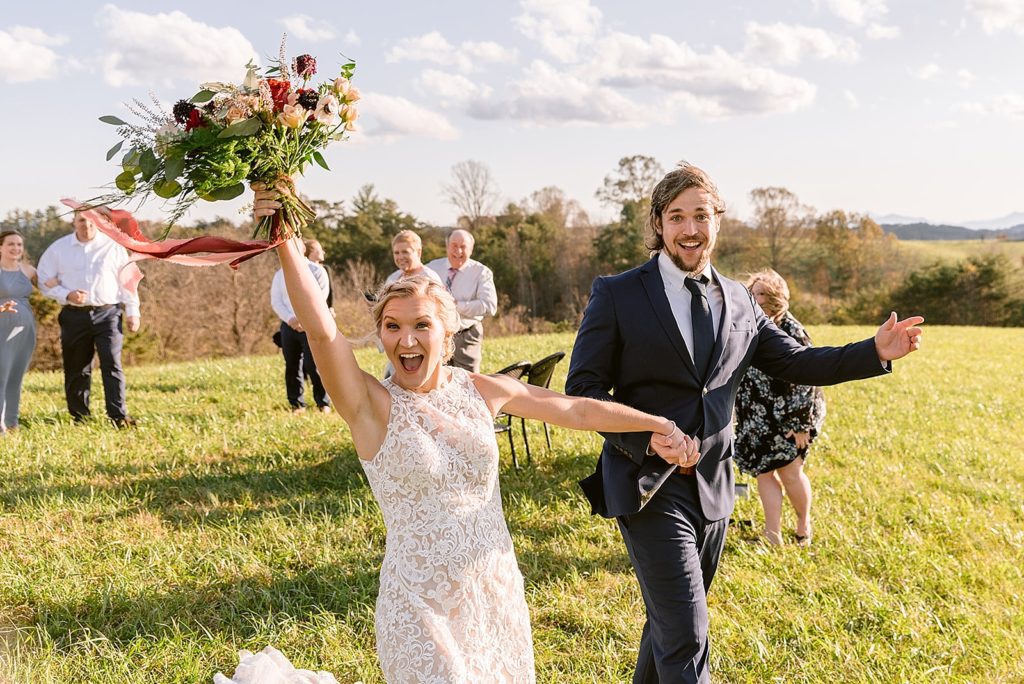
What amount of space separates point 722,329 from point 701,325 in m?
0.11

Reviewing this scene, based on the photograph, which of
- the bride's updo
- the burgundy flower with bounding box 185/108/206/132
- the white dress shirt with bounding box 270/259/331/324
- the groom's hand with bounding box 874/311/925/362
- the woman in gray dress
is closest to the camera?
the burgundy flower with bounding box 185/108/206/132

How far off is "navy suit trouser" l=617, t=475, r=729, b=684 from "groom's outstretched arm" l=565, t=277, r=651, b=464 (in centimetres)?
30

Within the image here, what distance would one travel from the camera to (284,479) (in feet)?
24.4

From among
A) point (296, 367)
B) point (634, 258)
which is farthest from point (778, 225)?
point (296, 367)

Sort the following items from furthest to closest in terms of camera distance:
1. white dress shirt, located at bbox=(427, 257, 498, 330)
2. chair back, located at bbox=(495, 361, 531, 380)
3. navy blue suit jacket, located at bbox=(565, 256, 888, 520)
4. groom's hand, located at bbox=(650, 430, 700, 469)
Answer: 1. white dress shirt, located at bbox=(427, 257, 498, 330)
2. chair back, located at bbox=(495, 361, 531, 380)
3. navy blue suit jacket, located at bbox=(565, 256, 888, 520)
4. groom's hand, located at bbox=(650, 430, 700, 469)

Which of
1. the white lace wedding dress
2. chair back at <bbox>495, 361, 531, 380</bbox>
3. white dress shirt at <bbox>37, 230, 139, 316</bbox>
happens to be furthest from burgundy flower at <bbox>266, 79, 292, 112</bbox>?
white dress shirt at <bbox>37, 230, 139, 316</bbox>

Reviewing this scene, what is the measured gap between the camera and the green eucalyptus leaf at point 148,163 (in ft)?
7.61

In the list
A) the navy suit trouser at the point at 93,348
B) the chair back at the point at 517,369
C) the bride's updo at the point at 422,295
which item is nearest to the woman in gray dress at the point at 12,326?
the navy suit trouser at the point at 93,348

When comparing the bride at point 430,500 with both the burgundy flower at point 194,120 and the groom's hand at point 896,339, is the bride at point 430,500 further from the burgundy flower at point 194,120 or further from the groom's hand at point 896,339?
the groom's hand at point 896,339

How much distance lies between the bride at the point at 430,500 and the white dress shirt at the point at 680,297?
103 centimetres

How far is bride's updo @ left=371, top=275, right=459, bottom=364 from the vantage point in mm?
2861

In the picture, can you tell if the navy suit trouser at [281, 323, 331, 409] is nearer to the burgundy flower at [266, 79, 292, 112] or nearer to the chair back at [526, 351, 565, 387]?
the chair back at [526, 351, 565, 387]

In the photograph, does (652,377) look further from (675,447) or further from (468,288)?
(468,288)

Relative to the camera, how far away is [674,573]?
3225mm
